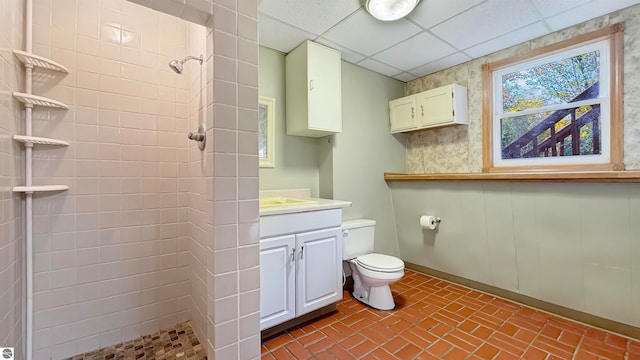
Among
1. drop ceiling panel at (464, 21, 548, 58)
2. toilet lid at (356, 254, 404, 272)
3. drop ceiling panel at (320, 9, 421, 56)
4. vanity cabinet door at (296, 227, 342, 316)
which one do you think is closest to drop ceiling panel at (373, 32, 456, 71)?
drop ceiling panel at (320, 9, 421, 56)

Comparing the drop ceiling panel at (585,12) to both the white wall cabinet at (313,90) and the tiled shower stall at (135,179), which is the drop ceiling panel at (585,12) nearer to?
the white wall cabinet at (313,90)

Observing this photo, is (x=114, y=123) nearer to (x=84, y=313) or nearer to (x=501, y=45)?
(x=84, y=313)

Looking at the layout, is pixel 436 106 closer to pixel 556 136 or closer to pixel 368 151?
pixel 368 151

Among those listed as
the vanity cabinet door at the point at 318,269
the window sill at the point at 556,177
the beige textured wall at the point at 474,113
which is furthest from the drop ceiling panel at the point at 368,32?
the vanity cabinet door at the point at 318,269

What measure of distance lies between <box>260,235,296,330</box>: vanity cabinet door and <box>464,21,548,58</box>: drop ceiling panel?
242 cm

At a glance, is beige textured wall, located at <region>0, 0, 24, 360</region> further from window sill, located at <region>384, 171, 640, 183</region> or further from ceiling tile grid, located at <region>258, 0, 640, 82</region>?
window sill, located at <region>384, 171, 640, 183</region>

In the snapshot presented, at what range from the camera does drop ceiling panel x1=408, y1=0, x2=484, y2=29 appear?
1.75 meters

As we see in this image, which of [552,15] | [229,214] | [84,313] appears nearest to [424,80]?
[552,15]

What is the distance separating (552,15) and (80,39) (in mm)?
3157

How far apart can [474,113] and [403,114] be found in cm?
71

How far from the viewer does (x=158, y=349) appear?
5.02 feet

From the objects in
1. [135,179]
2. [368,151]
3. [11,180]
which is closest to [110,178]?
[135,179]

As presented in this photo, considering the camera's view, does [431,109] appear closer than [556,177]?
No

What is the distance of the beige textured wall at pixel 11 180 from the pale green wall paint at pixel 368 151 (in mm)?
2038
